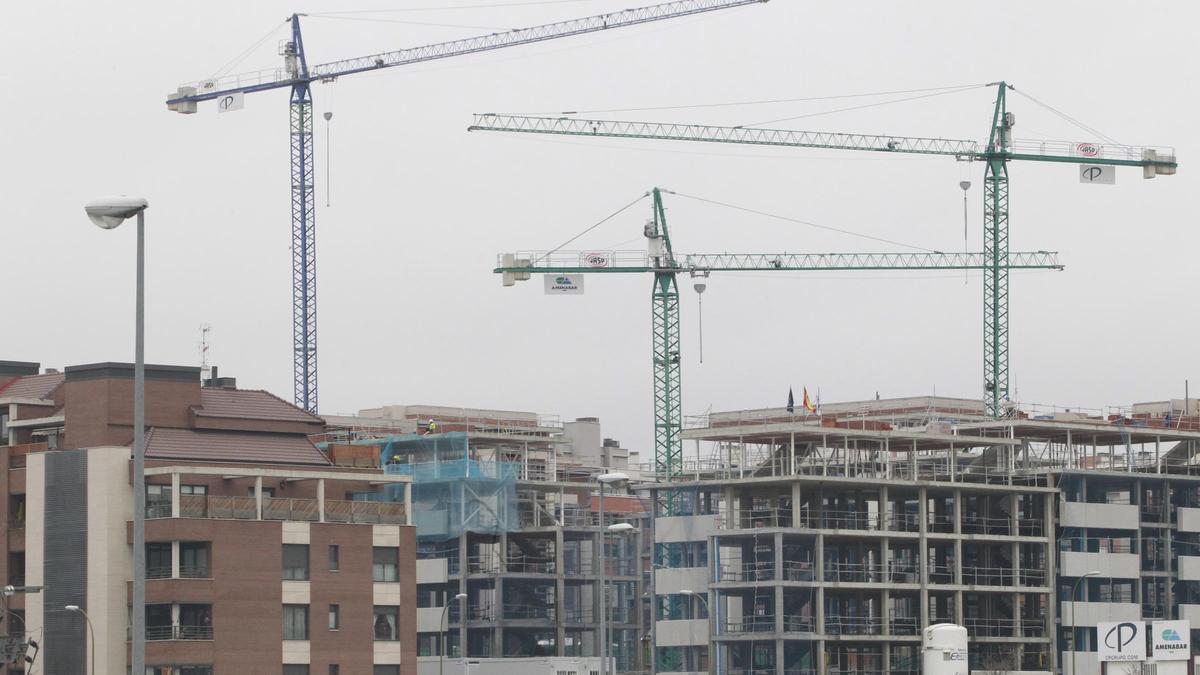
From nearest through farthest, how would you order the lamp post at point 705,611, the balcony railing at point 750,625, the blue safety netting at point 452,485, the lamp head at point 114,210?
the lamp head at point 114,210 → the balcony railing at point 750,625 → the lamp post at point 705,611 → the blue safety netting at point 452,485

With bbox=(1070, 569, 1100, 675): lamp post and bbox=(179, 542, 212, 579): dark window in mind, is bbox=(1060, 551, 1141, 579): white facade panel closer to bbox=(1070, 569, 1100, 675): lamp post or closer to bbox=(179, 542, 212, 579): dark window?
bbox=(1070, 569, 1100, 675): lamp post

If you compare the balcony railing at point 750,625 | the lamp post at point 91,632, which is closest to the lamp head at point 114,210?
the lamp post at point 91,632

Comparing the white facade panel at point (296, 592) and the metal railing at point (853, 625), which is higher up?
the white facade panel at point (296, 592)

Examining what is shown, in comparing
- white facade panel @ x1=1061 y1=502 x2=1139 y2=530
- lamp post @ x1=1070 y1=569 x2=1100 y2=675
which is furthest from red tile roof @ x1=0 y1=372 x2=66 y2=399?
white facade panel @ x1=1061 y1=502 x2=1139 y2=530

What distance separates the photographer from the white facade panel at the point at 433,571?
16700cm

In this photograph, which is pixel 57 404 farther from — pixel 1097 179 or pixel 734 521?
pixel 1097 179

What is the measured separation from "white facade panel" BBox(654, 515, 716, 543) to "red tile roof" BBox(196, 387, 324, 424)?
3005cm

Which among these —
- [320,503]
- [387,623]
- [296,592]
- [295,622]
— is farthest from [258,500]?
[387,623]

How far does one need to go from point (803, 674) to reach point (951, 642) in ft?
62.2

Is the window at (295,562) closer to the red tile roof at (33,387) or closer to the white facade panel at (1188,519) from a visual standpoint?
the red tile roof at (33,387)

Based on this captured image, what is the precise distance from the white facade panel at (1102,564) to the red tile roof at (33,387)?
66251 mm

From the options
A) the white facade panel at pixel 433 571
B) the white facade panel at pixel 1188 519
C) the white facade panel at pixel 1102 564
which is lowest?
the white facade panel at pixel 433 571

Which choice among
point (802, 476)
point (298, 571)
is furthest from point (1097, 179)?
point (298, 571)

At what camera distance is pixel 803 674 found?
137 m
